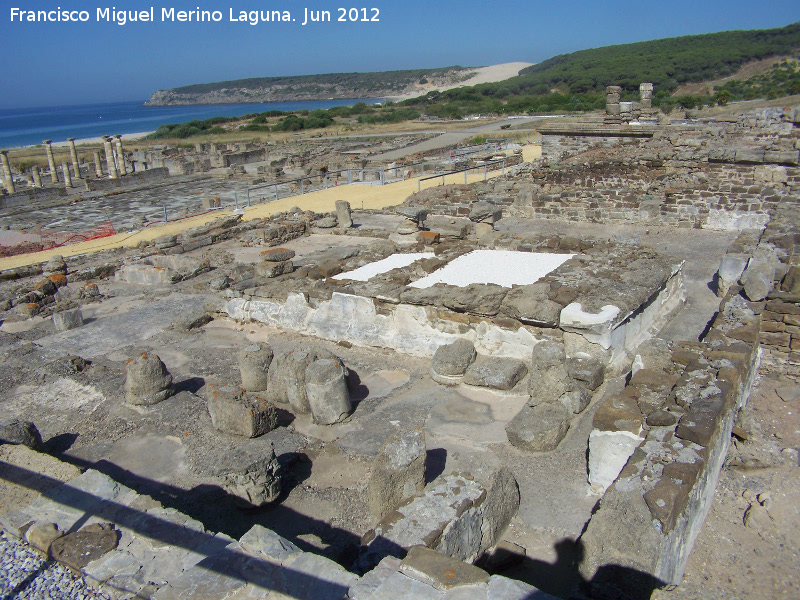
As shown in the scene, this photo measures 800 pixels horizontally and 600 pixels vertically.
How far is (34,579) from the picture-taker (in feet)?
12.3

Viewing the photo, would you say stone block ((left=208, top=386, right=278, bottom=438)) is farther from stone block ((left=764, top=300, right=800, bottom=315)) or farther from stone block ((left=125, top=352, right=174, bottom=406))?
stone block ((left=764, top=300, right=800, bottom=315))

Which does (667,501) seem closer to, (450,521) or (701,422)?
(701,422)

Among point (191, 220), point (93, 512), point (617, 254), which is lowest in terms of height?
point (191, 220)

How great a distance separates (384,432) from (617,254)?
14.9 feet

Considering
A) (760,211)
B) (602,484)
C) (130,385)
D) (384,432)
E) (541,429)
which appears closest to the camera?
(602,484)

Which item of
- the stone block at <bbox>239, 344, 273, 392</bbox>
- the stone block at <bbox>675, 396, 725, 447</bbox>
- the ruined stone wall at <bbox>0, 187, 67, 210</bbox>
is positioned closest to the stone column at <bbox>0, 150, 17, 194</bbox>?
the ruined stone wall at <bbox>0, 187, 67, 210</bbox>

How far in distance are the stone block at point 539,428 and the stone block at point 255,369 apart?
9.89ft

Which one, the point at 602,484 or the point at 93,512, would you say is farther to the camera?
the point at 602,484

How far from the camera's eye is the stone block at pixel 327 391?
5.99 meters

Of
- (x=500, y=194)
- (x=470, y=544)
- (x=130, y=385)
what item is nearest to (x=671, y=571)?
(x=470, y=544)

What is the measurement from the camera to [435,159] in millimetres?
30609

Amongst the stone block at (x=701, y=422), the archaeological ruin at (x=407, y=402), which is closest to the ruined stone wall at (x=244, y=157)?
the archaeological ruin at (x=407, y=402)

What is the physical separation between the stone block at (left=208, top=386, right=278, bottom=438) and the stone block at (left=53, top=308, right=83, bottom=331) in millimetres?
5103

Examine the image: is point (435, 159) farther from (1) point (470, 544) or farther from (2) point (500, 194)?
(1) point (470, 544)
